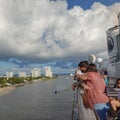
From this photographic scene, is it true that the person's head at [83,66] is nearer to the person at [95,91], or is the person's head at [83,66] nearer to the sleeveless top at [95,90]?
the person at [95,91]

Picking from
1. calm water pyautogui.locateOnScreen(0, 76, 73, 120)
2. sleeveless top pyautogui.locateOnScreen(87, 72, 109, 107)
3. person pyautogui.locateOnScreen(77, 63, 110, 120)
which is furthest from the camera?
calm water pyautogui.locateOnScreen(0, 76, 73, 120)

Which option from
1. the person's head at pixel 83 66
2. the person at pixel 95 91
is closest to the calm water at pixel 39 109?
the person's head at pixel 83 66

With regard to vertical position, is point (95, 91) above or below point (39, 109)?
above

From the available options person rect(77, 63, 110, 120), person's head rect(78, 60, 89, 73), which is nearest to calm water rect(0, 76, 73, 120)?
person's head rect(78, 60, 89, 73)

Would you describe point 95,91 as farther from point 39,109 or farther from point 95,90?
point 39,109

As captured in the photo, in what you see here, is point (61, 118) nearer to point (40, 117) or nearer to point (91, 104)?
point (40, 117)

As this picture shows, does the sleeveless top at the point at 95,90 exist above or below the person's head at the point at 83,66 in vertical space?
below

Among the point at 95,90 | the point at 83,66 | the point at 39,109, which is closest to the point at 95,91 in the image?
the point at 95,90

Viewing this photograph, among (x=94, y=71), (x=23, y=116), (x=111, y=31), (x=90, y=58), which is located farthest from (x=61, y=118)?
(x=94, y=71)

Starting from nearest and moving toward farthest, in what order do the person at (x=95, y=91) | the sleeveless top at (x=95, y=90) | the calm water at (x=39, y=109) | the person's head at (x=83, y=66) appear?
the person at (x=95, y=91)
the sleeveless top at (x=95, y=90)
the person's head at (x=83, y=66)
the calm water at (x=39, y=109)

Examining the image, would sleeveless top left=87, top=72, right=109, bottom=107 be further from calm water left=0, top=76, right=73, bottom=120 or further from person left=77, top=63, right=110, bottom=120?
calm water left=0, top=76, right=73, bottom=120

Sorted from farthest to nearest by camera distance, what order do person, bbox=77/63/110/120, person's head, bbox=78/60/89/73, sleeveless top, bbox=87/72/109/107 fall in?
person's head, bbox=78/60/89/73
sleeveless top, bbox=87/72/109/107
person, bbox=77/63/110/120

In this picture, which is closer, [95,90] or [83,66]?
[95,90]

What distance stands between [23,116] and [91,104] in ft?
152
